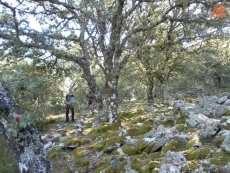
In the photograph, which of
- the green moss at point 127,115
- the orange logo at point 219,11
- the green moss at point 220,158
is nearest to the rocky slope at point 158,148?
the green moss at point 220,158

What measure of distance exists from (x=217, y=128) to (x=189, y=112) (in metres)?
2.16

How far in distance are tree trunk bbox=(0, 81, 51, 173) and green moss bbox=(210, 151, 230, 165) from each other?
11.3ft

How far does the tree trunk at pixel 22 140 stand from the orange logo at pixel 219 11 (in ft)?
25.4

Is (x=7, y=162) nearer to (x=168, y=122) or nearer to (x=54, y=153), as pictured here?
(x=54, y=153)

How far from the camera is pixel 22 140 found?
5.82m

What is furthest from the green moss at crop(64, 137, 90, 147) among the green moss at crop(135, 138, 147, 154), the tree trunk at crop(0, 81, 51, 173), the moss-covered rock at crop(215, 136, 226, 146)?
the moss-covered rock at crop(215, 136, 226, 146)

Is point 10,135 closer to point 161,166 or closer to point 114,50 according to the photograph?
point 161,166

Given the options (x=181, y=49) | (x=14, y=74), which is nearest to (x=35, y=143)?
(x=14, y=74)

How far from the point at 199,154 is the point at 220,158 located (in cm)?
45

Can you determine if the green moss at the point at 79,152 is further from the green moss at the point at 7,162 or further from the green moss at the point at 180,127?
the green moss at the point at 180,127

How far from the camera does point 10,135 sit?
229 inches

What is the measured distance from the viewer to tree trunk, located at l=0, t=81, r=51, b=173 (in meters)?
5.68

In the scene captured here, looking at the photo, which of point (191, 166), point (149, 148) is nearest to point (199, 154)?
point (191, 166)

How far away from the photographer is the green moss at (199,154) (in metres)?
5.72
